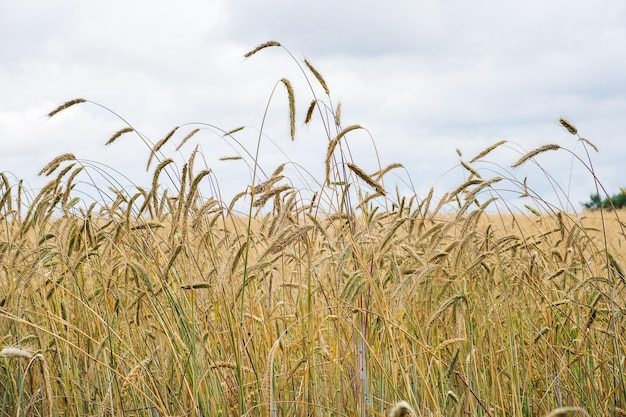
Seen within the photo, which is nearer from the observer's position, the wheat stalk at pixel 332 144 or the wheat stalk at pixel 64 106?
the wheat stalk at pixel 332 144

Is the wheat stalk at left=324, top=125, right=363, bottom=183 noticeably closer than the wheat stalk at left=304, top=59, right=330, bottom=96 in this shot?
Yes

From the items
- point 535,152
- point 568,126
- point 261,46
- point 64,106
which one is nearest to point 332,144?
point 261,46

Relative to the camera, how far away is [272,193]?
107 inches

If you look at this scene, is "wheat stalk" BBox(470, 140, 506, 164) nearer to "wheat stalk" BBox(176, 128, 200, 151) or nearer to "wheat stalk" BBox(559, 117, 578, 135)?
"wheat stalk" BBox(559, 117, 578, 135)

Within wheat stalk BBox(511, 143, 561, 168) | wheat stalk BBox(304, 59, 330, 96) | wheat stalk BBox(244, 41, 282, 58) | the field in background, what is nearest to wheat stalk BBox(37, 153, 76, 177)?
the field in background

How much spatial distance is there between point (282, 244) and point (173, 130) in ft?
3.52

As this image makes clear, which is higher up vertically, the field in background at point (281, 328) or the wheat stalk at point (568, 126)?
the wheat stalk at point (568, 126)

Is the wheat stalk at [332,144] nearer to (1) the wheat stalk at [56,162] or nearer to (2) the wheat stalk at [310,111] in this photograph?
(2) the wheat stalk at [310,111]

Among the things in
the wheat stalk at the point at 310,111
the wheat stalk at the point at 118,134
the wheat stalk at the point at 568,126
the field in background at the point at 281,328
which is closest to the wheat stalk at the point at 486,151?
the field in background at the point at 281,328

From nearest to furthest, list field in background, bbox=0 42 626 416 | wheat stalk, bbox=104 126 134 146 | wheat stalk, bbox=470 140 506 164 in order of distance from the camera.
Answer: field in background, bbox=0 42 626 416 < wheat stalk, bbox=104 126 134 146 < wheat stalk, bbox=470 140 506 164

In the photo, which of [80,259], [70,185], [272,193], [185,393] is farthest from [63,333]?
[272,193]

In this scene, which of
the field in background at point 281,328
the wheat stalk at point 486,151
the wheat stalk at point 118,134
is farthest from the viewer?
the wheat stalk at point 486,151

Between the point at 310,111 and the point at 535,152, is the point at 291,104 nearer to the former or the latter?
the point at 310,111

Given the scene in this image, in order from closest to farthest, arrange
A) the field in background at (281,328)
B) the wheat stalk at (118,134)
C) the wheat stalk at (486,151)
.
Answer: the field in background at (281,328) → the wheat stalk at (118,134) → the wheat stalk at (486,151)
